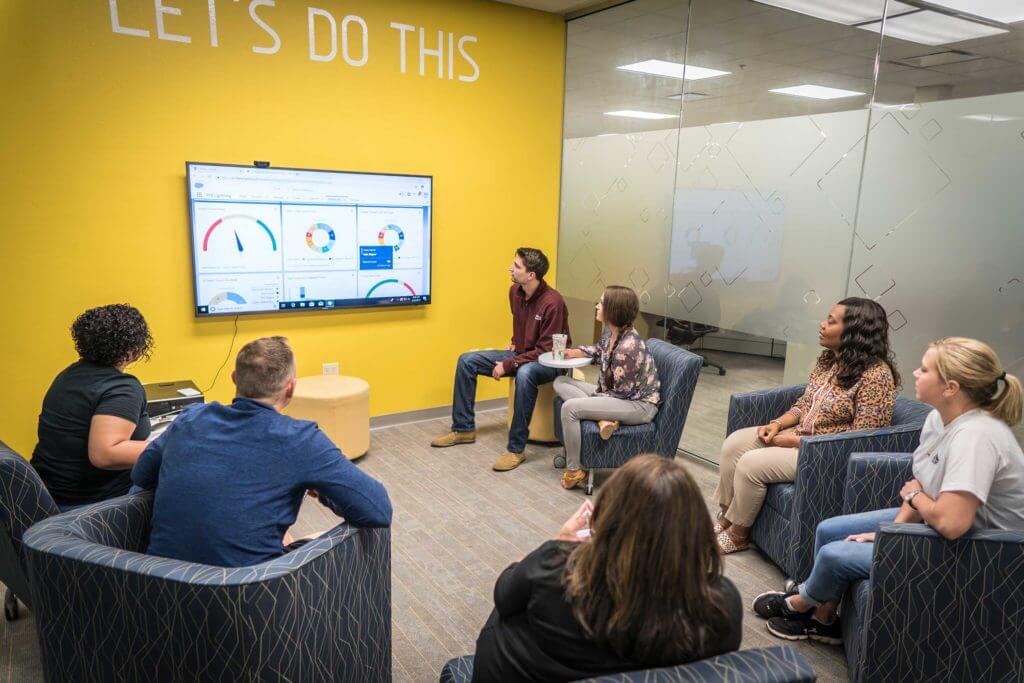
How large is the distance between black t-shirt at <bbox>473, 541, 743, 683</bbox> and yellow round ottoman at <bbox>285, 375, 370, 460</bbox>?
2.69 m

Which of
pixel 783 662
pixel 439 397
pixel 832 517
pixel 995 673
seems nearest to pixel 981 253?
pixel 832 517

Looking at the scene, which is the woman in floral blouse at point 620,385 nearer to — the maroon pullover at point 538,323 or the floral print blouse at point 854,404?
the maroon pullover at point 538,323

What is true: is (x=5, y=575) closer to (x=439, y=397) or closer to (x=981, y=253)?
(x=439, y=397)

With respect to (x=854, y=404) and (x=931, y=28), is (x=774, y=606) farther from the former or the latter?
(x=931, y=28)

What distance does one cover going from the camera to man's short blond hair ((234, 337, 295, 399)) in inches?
72.2

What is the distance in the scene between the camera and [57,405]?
2283 millimetres

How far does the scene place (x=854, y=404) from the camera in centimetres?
290

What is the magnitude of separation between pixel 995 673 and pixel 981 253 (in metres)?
1.75

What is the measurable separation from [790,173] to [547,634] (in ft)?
10.3

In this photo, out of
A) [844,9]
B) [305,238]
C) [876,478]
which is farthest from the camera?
[305,238]

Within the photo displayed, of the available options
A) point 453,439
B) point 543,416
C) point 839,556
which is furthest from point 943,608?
point 453,439

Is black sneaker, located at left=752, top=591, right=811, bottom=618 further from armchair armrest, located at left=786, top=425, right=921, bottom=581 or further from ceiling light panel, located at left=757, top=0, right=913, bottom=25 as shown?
ceiling light panel, located at left=757, top=0, right=913, bottom=25

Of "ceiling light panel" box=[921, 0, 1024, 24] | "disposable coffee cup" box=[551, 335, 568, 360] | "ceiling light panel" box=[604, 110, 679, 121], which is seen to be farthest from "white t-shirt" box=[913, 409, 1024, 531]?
"ceiling light panel" box=[604, 110, 679, 121]

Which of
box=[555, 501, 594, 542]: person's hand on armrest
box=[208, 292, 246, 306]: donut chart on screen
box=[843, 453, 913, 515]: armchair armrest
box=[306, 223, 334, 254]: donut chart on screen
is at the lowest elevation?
box=[843, 453, 913, 515]: armchair armrest
